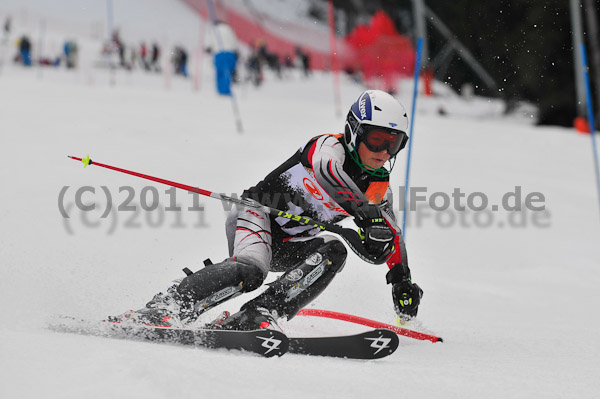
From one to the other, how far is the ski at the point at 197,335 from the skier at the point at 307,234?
11 cm

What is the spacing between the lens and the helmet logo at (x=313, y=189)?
13.2 feet

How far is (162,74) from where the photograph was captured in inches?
1005

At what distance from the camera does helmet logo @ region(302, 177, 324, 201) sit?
13.2ft

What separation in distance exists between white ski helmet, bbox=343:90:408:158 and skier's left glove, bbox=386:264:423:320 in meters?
0.80

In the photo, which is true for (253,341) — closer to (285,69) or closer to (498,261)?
(498,261)

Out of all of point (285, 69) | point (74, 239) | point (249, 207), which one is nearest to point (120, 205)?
point (74, 239)

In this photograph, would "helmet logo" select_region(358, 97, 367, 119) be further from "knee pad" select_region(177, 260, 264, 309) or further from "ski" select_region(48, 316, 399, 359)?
"ski" select_region(48, 316, 399, 359)

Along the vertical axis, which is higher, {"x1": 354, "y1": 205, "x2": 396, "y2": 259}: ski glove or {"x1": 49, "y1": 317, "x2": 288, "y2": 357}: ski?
{"x1": 354, "y1": 205, "x2": 396, "y2": 259}: ski glove

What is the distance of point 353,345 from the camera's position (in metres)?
3.45

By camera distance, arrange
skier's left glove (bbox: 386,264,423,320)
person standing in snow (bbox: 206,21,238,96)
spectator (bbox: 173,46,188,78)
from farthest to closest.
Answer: spectator (bbox: 173,46,188,78), person standing in snow (bbox: 206,21,238,96), skier's left glove (bbox: 386,264,423,320)

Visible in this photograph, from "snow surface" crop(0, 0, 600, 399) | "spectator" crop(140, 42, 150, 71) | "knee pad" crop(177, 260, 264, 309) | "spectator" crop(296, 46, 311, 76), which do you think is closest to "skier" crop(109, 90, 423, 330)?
"knee pad" crop(177, 260, 264, 309)

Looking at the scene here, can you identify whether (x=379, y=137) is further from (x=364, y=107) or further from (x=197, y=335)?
(x=197, y=335)

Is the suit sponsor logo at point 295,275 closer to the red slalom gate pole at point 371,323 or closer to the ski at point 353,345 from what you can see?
the ski at point 353,345

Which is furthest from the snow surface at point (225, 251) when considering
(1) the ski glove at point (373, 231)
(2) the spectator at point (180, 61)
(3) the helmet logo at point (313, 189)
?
(2) the spectator at point (180, 61)
